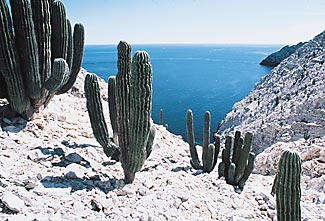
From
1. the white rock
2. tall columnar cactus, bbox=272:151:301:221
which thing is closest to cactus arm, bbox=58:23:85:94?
the white rock

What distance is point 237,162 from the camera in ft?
26.4

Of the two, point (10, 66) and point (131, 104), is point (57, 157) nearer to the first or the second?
point (131, 104)

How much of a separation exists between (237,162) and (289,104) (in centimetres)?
876

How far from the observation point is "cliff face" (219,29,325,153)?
42.5ft

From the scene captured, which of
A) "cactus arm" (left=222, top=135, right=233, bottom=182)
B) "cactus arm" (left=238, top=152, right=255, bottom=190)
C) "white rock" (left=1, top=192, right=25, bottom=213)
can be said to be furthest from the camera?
"cactus arm" (left=222, top=135, right=233, bottom=182)

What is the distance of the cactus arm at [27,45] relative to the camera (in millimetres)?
5570

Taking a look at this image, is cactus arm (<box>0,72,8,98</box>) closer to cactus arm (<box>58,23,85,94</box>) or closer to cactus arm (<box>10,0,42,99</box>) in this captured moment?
cactus arm (<box>10,0,42,99</box>)

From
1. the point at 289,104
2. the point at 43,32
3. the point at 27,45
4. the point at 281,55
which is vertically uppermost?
the point at 281,55

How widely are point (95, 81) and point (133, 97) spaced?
123cm

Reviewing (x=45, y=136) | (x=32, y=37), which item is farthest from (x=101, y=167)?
(x=32, y=37)

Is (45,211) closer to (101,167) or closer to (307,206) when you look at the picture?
(101,167)

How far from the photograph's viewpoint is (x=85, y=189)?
15.4 ft

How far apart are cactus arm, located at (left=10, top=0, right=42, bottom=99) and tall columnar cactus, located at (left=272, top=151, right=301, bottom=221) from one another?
477cm

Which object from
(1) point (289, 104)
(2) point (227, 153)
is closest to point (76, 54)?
(2) point (227, 153)
